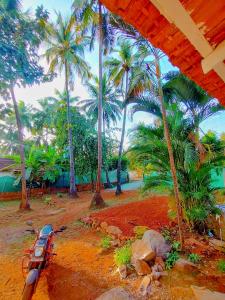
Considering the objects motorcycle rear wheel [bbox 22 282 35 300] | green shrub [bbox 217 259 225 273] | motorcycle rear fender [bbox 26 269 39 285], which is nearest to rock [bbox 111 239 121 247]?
green shrub [bbox 217 259 225 273]

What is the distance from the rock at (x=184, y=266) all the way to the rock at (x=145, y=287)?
2.56ft

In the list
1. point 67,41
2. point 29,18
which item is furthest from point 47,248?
point 67,41

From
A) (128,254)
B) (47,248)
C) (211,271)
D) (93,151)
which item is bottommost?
(211,271)

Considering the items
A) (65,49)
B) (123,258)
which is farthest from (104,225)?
(65,49)

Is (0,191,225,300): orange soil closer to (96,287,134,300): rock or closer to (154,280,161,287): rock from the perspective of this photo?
(154,280,161,287): rock

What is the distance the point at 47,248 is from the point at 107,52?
37.3 feet

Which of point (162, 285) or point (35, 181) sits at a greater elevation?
point (35, 181)

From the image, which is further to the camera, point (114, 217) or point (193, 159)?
point (114, 217)

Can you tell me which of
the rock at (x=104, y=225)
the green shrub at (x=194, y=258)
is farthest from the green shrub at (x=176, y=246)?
the rock at (x=104, y=225)

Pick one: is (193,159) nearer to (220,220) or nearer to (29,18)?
(220,220)

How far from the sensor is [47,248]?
4195 millimetres

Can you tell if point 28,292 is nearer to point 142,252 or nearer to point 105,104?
point 142,252

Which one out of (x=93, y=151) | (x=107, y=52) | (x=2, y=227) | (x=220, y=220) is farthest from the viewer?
(x=93, y=151)

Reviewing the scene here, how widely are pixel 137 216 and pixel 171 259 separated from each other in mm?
3054
